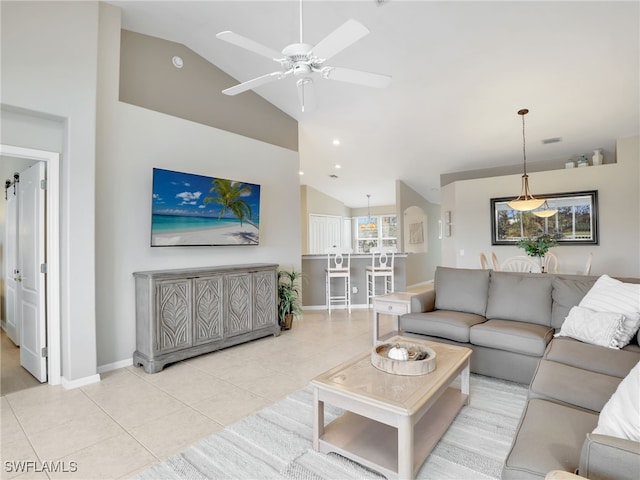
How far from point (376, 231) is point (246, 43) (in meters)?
9.74

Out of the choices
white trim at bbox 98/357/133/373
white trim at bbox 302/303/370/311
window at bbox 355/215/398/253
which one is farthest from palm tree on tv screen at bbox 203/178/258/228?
window at bbox 355/215/398/253

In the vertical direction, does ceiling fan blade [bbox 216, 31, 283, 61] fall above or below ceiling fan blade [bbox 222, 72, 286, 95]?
above

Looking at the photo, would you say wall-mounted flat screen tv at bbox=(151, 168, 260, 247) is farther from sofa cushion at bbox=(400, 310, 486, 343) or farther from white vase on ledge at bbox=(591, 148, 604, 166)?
white vase on ledge at bbox=(591, 148, 604, 166)

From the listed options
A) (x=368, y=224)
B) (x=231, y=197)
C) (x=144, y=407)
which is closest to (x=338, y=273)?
(x=231, y=197)

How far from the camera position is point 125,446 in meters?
2.13

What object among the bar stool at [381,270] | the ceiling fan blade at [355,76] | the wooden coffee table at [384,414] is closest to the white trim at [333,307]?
the bar stool at [381,270]

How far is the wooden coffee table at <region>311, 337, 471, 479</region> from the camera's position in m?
1.70

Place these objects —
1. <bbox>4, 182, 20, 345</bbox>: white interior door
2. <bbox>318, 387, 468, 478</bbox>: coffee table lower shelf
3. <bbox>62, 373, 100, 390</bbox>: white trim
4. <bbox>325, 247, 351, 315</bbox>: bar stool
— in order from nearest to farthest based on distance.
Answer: <bbox>318, 387, 468, 478</bbox>: coffee table lower shelf, <bbox>62, 373, 100, 390</bbox>: white trim, <bbox>4, 182, 20, 345</bbox>: white interior door, <bbox>325, 247, 351, 315</bbox>: bar stool

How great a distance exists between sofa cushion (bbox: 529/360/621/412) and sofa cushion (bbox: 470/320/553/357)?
66cm

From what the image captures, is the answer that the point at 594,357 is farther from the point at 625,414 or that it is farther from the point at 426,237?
the point at 426,237

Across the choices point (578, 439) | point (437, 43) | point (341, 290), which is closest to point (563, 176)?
point (437, 43)

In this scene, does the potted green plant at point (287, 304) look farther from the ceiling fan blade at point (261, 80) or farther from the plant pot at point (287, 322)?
the ceiling fan blade at point (261, 80)

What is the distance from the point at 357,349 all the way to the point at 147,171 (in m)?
3.21

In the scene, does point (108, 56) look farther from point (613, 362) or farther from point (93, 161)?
point (613, 362)
